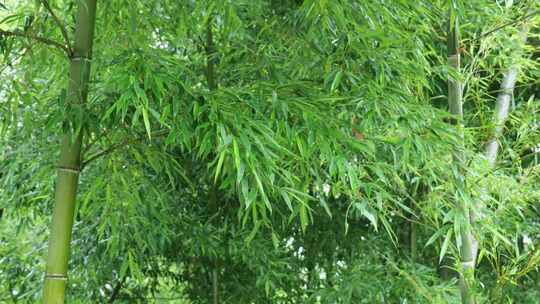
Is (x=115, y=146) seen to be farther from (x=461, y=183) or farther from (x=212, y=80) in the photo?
(x=461, y=183)

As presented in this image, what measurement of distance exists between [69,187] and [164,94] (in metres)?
0.43

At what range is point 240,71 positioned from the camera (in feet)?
9.40

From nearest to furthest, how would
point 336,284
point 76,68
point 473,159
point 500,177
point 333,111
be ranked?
point 76,68
point 333,111
point 473,159
point 500,177
point 336,284

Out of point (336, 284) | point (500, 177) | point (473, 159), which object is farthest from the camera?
point (336, 284)

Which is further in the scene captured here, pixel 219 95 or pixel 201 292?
pixel 201 292

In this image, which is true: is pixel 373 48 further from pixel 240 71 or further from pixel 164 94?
pixel 164 94

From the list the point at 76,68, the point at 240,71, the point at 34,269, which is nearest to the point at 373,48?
the point at 240,71

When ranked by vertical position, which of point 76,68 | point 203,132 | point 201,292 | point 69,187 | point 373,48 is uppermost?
point 373,48

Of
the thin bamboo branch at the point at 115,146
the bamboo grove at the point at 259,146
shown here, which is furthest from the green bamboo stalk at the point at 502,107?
the thin bamboo branch at the point at 115,146

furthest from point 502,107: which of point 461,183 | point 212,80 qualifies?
point 212,80

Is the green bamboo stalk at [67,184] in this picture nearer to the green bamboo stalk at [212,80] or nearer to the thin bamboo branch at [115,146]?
the thin bamboo branch at [115,146]

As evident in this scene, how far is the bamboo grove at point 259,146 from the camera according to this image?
7.27 feet

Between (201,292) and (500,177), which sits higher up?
(500,177)

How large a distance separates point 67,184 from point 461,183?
4.53 feet
